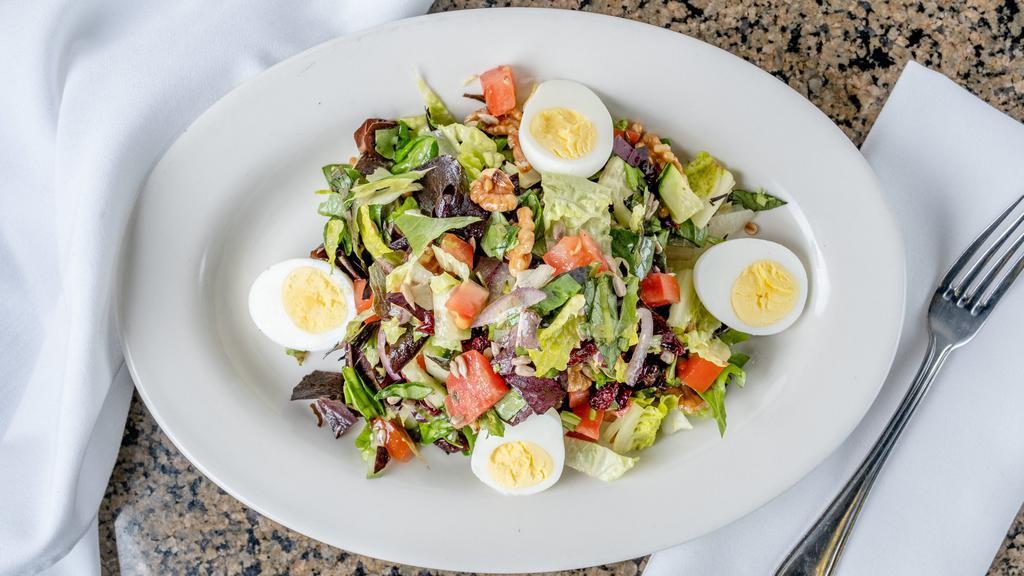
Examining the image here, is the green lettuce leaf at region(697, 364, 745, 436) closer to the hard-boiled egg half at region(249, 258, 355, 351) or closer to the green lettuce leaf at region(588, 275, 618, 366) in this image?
the green lettuce leaf at region(588, 275, 618, 366)

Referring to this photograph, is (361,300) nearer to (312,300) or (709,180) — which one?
(312,300)

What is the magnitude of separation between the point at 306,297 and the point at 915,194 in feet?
7.06

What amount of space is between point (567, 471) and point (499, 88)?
133 centimetres

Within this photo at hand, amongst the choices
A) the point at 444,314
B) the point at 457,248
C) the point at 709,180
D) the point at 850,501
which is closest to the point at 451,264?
the point at 457,248

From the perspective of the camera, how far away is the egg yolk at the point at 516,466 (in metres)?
2.38

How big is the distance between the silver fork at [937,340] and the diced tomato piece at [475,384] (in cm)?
119

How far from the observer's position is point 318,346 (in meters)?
2.45

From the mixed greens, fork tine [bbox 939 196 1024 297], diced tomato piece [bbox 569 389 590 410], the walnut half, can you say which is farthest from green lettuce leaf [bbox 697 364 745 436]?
the walnut half

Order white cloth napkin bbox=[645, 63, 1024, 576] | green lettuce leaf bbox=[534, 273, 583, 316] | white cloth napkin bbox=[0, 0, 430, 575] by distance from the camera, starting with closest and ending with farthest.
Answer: green lettuce leaf bbox=[534, 273, 583, 316] → white cloth napkin bbox=[0, 0, 430, 575] → white cloth napkin bbox=[645, 63, 1024, 576]

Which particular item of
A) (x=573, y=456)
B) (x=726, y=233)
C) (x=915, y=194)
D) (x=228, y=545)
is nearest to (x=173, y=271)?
(x=228, y=545)

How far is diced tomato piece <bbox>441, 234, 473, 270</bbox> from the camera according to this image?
7.49 ft

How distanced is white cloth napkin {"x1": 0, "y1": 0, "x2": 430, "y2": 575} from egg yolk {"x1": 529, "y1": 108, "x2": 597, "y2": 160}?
0.64 m

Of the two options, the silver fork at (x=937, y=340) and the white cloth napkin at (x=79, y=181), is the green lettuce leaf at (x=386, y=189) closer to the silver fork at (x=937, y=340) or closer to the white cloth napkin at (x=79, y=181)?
the white cloth napkin at (x=79, y=181)

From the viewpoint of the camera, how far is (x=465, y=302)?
88.5 inches
